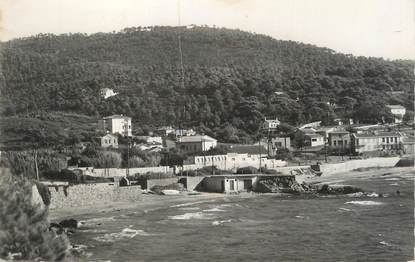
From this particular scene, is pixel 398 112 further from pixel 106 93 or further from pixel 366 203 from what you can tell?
pixel 366 203

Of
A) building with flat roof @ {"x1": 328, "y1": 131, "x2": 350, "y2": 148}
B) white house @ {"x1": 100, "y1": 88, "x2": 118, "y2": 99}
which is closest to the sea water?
building with flat roof @ {"x1": 328, "y1": 131, "x2": 350, "y2": 148}

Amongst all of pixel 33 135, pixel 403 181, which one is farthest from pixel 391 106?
pixel 33 135

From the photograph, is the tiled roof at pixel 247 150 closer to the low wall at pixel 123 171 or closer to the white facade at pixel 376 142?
the white facade at pixel 376 142

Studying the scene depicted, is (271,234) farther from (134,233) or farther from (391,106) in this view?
(391,106)

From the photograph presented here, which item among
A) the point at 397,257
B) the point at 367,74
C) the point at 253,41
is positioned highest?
the point at 253,41

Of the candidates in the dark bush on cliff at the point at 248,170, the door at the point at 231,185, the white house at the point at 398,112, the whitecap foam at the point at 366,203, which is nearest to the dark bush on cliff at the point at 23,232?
the whitecap foam at the point at 366,203

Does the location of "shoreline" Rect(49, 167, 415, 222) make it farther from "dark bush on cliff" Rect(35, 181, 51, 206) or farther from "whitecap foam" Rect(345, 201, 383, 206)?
"whitecap foam" Rect(345, 201, 383, 206)
